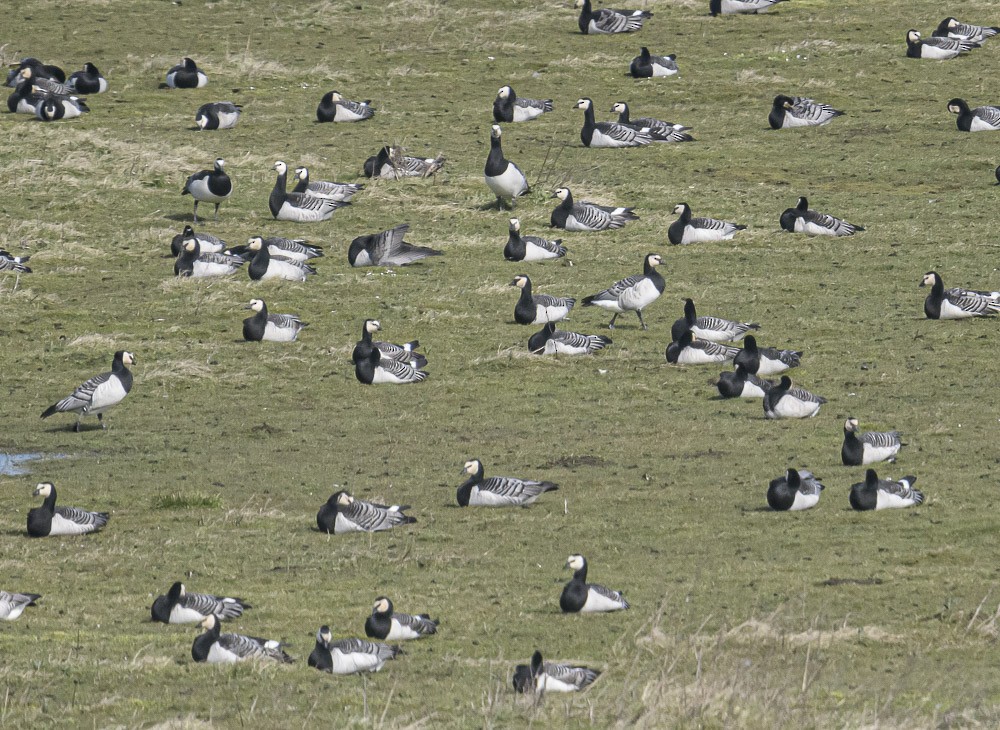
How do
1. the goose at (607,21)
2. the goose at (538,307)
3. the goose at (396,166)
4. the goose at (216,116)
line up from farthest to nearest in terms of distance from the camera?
the goose at (607,21) → the goose at (216,116) → the goose at (396,166) → the goose at (538,307)

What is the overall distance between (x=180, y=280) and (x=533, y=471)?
10821 mm

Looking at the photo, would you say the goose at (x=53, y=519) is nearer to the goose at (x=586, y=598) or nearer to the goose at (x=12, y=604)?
the goose at (x=12, y=604)

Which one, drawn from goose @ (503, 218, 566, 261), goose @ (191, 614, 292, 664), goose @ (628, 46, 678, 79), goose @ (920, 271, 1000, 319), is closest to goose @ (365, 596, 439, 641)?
goose @ (191, 614, 292, 664)

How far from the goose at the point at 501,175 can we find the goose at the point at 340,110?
7870 millimetres

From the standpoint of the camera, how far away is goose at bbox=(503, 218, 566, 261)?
96.5ft

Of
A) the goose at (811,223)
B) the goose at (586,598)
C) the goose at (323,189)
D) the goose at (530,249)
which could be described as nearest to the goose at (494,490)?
the goose at (586,598)

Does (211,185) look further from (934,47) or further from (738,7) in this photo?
(738,7)

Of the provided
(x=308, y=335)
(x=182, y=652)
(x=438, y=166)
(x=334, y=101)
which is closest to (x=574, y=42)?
(x=334, y=101)

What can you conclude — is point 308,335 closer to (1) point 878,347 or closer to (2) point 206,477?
(2) point 206,477

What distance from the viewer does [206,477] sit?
1975 cm

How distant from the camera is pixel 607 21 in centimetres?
4753

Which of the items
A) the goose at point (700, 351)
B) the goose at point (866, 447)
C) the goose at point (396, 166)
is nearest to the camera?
the goose at point (866, 447)

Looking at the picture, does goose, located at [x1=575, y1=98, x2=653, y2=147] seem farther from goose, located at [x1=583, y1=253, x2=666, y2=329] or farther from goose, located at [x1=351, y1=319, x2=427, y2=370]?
goose, located at [x1=351, y1=319, x2=427, y2=370]

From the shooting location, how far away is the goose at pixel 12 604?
14.6 metres
